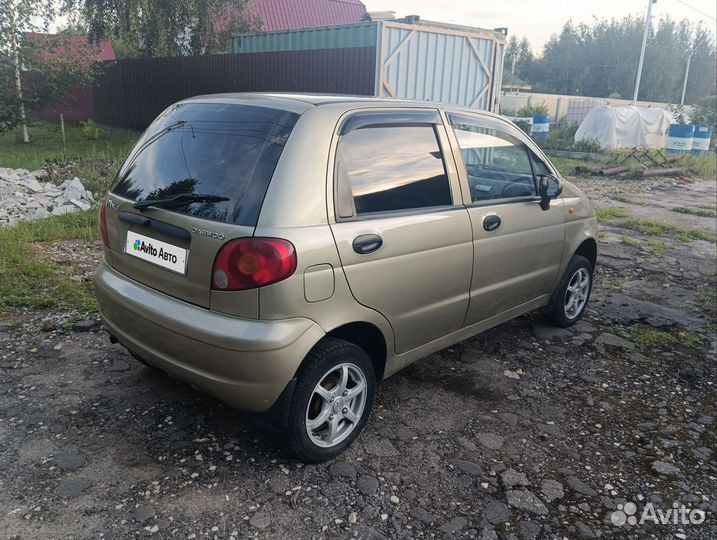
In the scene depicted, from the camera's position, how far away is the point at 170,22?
16906 mm

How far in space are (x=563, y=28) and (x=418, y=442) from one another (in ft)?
269

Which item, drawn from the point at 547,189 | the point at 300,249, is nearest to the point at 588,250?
the point at 547,189

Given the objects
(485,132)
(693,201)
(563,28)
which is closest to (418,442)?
(485,132)

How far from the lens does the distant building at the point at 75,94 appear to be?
1670cm

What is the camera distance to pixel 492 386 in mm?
3910

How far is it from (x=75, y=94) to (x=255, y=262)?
2246 centimetres

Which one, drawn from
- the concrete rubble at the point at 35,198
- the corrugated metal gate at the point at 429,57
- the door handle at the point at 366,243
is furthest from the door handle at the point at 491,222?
the corrugated metal gate at the point at 429,57

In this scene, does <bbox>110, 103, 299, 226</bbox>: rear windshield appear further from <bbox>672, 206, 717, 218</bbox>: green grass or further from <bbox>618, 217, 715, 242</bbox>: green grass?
<bbox>672, 206, 717, 218</bbox>: green grass

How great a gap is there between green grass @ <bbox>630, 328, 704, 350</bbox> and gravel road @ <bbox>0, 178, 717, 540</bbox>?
4 centimetres

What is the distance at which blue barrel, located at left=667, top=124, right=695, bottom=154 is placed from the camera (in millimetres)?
21750

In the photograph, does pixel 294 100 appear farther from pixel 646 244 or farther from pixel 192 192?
pixel 646 244

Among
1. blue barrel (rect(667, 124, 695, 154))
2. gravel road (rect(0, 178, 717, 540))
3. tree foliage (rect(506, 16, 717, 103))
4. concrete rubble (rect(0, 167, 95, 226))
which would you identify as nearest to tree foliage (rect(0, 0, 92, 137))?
concrete rubble (rect(0, 167, 95, 226))

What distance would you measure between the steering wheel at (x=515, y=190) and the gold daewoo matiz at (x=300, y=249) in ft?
1.04

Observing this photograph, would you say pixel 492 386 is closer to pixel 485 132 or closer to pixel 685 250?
pixel 485 132
